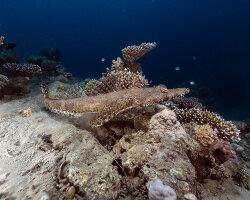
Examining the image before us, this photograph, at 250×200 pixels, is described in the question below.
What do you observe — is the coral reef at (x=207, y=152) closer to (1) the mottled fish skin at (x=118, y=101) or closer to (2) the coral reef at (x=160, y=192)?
(1) the mottled fish skin at (x=118, y=101)

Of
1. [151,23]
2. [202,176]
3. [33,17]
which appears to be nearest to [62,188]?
[202,176]

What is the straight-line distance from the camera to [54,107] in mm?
5555

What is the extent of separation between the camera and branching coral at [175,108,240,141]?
4.97 meters

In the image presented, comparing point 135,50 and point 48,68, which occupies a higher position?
point 48,68

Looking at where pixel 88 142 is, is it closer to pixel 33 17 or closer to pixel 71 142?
pixel 71 142

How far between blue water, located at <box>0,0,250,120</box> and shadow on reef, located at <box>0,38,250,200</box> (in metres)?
66.5

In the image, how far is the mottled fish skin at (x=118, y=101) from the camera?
4220 mm

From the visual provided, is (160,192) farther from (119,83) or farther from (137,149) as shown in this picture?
(119,83)

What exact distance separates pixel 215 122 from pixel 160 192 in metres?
2.73

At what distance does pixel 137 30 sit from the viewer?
447ft

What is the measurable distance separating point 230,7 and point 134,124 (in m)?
128

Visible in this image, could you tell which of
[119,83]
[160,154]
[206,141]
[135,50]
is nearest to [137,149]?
[160,154]

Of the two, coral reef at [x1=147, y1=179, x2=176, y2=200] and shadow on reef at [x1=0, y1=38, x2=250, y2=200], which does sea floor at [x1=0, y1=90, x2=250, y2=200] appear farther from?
coral reef at [x1=147, y1=179, x2=176, y2=200]

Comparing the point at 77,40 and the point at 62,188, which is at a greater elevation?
the point at 77,40
